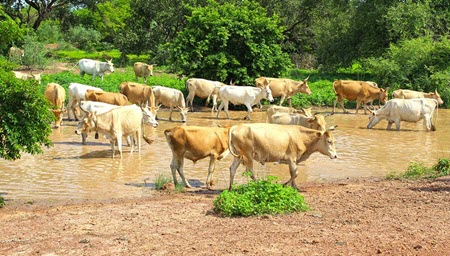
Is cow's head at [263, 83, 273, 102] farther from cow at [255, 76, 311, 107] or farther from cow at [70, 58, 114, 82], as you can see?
cow at [70, 58, 114, 82]

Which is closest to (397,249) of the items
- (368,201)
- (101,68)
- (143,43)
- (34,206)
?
(368,201)

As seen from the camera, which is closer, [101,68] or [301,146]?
[301,146]

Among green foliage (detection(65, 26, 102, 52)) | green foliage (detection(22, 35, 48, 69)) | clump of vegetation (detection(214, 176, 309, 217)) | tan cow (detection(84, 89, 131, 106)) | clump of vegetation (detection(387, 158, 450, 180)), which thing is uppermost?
green foliage (detection(65, 26, 102, 52))

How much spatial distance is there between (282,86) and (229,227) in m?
19.0

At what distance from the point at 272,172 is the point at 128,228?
6299 mm

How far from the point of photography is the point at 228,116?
24750mm

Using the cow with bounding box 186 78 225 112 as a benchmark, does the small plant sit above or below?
below

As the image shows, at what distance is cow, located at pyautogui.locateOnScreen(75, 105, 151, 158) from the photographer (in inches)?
629

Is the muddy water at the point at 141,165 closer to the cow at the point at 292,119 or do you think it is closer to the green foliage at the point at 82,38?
the cow at the point at 292,119

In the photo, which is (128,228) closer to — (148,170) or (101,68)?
(148,170)

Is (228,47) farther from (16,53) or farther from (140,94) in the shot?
(16,53)

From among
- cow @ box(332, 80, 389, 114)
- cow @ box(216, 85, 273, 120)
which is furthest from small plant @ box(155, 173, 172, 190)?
cow @ box(332, 80, 389, 114)

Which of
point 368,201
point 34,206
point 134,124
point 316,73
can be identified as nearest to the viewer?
point 368,201

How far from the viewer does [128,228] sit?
861cm
